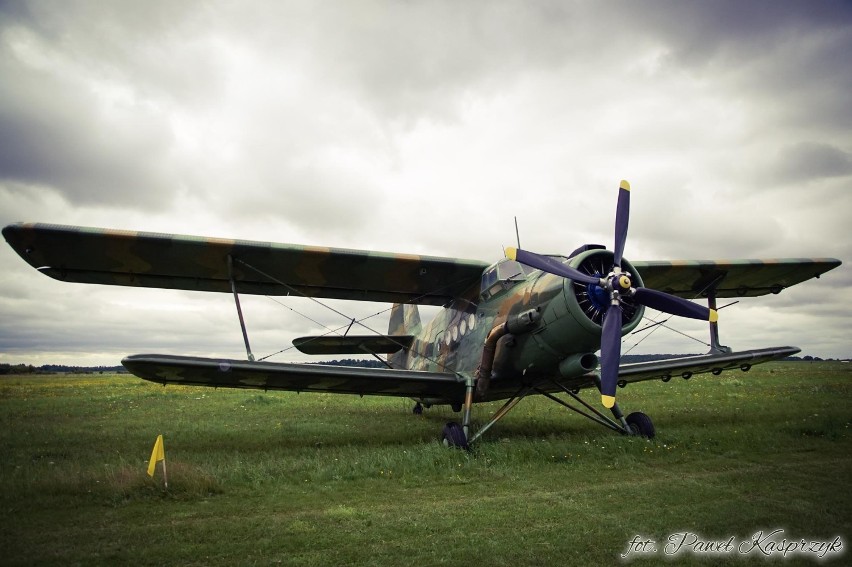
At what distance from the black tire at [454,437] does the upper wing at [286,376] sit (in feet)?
3.81

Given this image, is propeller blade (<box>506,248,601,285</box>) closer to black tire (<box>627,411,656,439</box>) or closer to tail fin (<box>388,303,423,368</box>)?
black tire (<box>627,411,656,439</box>)

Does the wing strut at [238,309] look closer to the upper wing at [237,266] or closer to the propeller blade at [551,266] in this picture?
the upper wing at [237,266]

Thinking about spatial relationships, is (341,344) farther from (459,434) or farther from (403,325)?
(459,434)

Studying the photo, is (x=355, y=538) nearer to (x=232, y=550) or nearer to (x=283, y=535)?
(x=283, y=535)

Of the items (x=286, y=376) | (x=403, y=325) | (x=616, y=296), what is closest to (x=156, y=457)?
(x=286, y=376)

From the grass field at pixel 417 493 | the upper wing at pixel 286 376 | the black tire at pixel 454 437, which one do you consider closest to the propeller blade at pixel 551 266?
the grass field at pixel 417 493

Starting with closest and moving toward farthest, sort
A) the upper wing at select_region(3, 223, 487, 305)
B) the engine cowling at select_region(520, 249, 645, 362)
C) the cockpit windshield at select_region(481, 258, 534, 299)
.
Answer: the engine cowling at select_region(520, 249, 645, 362), the upper wing at select_region(3, 223, 487, 305), the cockpit windshield at select_region(481, 258, 534, 299)

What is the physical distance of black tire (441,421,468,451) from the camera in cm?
884

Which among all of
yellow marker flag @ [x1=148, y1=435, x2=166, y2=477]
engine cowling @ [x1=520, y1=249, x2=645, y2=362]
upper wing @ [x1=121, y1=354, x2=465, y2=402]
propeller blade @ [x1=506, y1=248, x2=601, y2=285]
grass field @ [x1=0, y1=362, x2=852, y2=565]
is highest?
propeller blade @ [x1=506, y1=248, x2=601, y2=285]

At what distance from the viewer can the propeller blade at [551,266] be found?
310 inches

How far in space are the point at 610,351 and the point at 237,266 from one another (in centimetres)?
760

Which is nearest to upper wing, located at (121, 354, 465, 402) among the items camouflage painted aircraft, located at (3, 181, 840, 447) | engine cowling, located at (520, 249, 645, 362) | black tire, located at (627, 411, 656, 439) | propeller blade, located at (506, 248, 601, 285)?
camouflage painted aircraft, located at (3, 181, 840, 447)

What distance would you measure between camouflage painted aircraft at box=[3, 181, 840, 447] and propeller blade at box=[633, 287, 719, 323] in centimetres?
2

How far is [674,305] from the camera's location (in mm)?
8312
